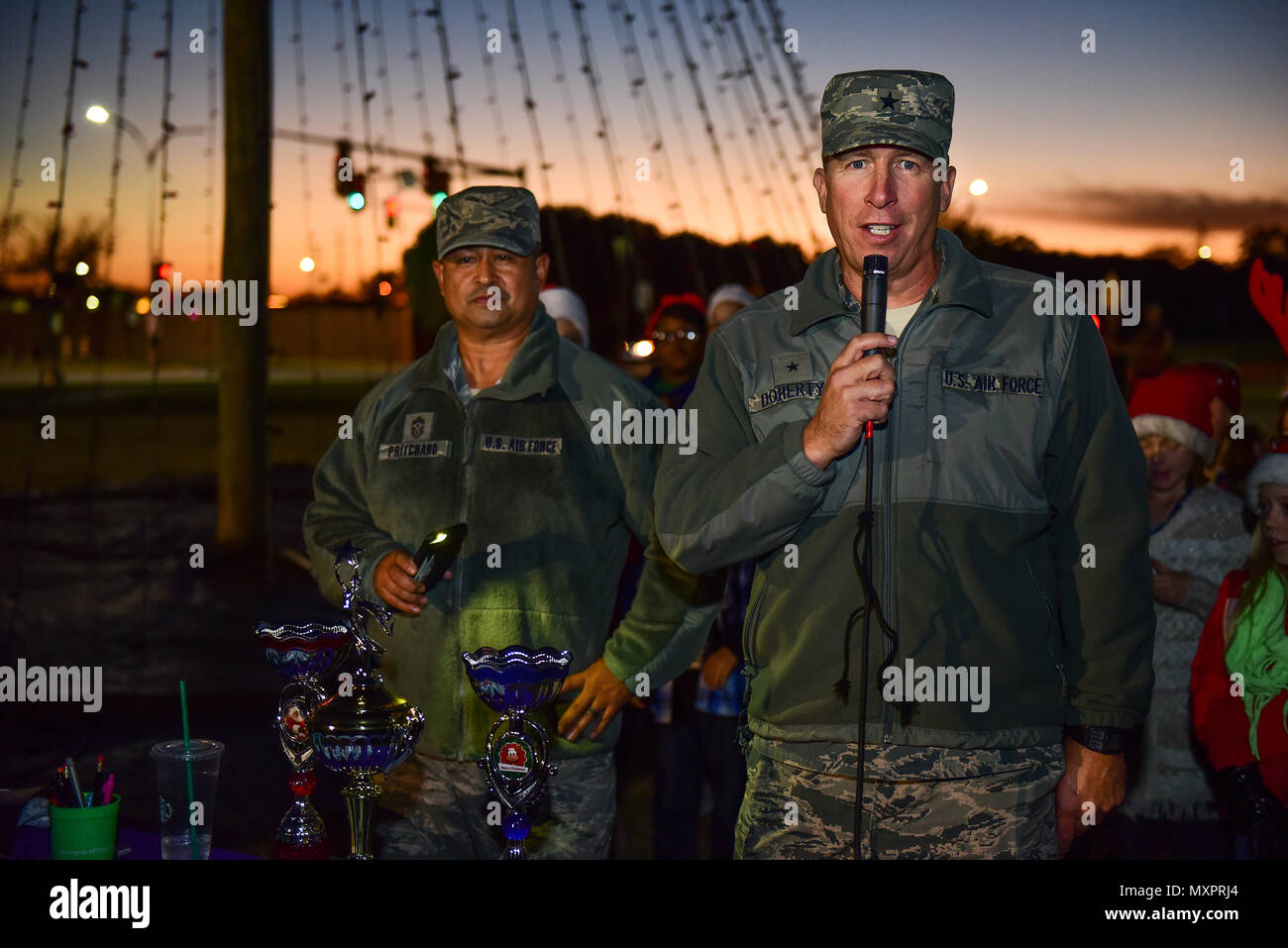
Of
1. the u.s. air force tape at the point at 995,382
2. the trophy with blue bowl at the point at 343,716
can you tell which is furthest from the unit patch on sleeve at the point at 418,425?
the u.s. air force tape at the point at 995,382

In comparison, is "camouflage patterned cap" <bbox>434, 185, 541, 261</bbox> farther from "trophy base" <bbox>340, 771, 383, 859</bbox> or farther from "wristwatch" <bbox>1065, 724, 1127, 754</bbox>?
"wristwatch" <bbox>1065, 724, 1127, 754</bbox>

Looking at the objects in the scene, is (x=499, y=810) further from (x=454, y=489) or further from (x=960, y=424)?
(x=960, y=424)

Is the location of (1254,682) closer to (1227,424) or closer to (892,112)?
(1227,424)

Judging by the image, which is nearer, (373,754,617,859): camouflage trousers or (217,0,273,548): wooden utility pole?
(373,754,617,859): camouflage trousers

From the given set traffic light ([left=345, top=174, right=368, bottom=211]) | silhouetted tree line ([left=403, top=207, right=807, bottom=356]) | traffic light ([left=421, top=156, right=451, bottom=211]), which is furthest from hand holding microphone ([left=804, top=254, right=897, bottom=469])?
silhouetted tree line ([left=403, top=207, right=807, bottom=356])

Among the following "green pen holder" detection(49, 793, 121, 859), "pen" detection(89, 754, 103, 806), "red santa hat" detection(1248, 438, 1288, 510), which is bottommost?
"green pen holder" detection(49, 793, 121, 859)

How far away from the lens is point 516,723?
240 cm

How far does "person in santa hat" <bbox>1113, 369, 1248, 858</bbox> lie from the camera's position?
13.5ft

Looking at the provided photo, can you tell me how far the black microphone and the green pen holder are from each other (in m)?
1.61

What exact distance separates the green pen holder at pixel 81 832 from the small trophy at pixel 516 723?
2.29ft

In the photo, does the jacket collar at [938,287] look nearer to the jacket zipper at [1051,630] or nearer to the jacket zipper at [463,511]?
the jacket zipper at [1051,630]

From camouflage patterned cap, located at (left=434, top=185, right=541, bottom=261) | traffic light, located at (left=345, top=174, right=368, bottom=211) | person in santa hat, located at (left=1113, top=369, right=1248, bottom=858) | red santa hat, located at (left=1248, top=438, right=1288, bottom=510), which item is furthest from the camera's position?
traffic light, located at (left=345, top=174, right=368, bottom=211)

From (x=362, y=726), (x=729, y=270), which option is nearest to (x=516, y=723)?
(x=362, y=726)

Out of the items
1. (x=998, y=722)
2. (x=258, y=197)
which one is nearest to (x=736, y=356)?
(x=998, y=722)
